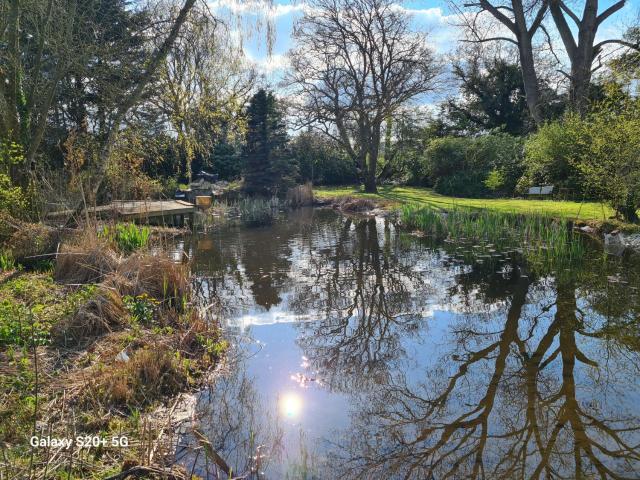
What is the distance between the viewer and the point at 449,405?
3.85 m

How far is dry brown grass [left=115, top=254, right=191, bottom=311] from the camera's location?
228 inches

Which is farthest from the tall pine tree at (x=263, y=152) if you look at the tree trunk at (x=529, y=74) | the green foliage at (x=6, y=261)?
the green foliage at (x=6, y=261)

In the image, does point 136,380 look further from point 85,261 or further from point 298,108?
point 298,108

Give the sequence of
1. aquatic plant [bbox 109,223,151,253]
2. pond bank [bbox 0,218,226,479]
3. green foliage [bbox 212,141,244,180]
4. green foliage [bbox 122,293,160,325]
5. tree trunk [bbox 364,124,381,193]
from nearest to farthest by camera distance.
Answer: pond bank [bbox 0,218,226,479]
green foliage [bbox 122,293,160,325]
aquatic plant [bbox 109,223,151,253]
tree trunk [bbox 364,124,381,193]
green foliage [bbox 212,141,244,180]

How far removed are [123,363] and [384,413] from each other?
2246mm

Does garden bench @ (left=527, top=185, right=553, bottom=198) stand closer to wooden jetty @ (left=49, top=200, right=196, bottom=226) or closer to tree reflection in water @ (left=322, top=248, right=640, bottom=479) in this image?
tree reflection in water @ (left=322, top=248, right=640, bottom=479)

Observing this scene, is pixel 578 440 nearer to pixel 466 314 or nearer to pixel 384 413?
pixel 384 413

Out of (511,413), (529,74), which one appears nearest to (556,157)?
(529,74)

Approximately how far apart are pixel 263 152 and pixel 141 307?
1977cm

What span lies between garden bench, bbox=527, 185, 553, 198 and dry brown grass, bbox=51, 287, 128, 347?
1440cm

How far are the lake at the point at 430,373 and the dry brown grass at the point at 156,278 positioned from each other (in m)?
0.74

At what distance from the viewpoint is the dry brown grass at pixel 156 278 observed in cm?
580

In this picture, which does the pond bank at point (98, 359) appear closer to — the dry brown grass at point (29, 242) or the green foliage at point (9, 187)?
the dry brown grass at point (29, 242)

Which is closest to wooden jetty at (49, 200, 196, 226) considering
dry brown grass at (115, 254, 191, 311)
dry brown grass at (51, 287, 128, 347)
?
dry brown grass at (115, 254, 191, 311)
